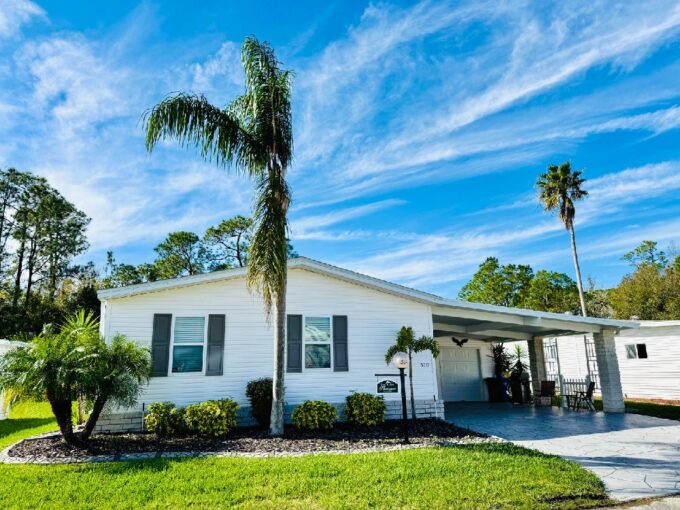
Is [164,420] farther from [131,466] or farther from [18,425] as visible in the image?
[18,425]

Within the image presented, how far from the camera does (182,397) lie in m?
9.98

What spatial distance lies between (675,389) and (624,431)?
8516 mm

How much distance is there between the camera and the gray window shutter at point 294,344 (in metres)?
10.8

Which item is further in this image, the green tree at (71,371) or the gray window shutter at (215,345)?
the gray window shutter at (215,345)

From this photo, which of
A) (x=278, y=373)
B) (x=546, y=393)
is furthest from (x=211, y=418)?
(x=546, y=393)

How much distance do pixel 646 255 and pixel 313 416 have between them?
123ft

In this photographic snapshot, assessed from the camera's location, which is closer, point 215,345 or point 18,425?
point 215,345

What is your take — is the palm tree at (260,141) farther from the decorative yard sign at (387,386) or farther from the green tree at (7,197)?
the green tree at (7,197)

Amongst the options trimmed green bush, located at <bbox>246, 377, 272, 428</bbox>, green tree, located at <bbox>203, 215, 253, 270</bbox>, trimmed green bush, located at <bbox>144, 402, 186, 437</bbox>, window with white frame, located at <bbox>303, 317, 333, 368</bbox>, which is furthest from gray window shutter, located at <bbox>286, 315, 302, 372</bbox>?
green tree, located at <bbox>203, 215, 253, 270</bbox>

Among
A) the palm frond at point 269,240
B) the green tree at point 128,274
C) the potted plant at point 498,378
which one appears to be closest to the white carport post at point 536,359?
the potted plant at point 498,378

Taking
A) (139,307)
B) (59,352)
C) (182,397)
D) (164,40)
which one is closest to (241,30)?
(164,40)

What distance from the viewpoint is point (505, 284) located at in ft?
123

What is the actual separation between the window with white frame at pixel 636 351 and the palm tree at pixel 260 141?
14673 mm

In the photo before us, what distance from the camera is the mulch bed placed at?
7.58m
